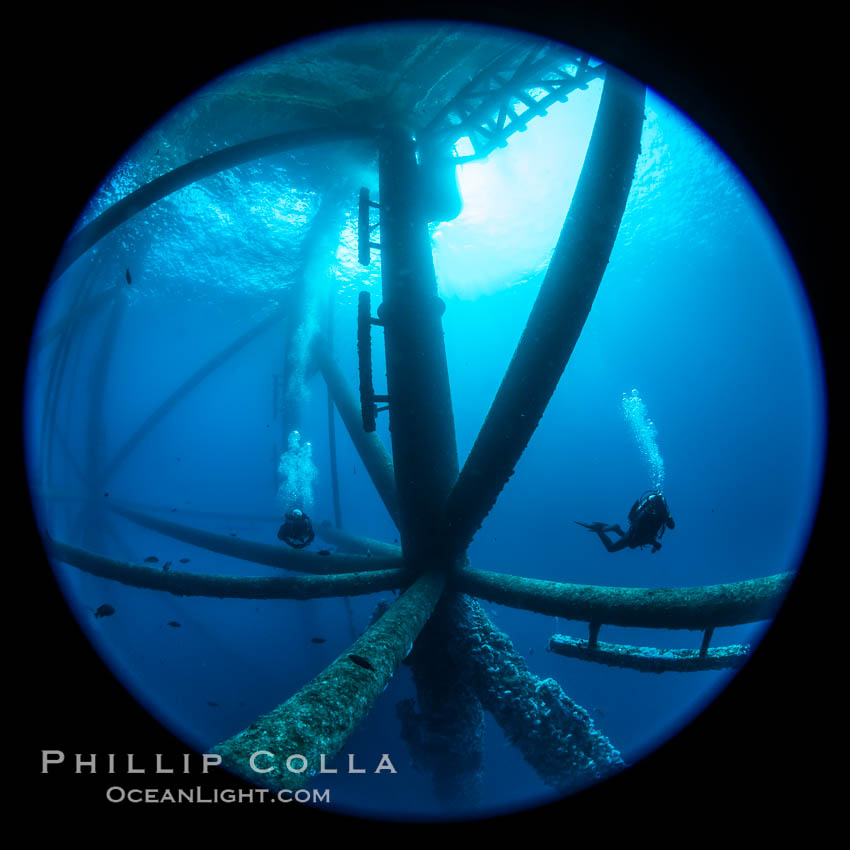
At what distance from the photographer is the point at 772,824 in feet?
5.97

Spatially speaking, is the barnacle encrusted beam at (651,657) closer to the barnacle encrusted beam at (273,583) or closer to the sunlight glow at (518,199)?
the barnacle encrusted beam at (273,583)

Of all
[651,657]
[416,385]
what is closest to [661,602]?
[651,657]

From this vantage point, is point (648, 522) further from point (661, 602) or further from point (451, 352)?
point (451, 352)

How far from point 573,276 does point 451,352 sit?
47023 mm

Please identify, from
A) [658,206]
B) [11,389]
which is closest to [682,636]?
[658,206]

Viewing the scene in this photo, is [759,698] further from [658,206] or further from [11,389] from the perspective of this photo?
[658,206]

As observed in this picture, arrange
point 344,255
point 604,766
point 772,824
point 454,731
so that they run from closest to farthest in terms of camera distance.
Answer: point 772,824 → point 604,766 → point 454,731 → point 344,255

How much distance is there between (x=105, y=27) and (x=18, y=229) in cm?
90

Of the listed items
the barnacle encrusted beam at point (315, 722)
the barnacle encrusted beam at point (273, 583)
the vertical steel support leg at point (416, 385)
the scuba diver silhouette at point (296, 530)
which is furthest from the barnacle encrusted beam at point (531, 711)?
the scuba diver silhouette at point (296, 530)

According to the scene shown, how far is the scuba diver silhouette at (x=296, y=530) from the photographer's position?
6029 millimetres

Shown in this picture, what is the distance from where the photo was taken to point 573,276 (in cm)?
309

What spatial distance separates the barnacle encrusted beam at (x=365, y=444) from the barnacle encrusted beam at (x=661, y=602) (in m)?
1.93

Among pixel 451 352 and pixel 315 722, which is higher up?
pixel 451 352

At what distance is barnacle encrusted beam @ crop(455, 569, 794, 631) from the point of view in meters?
2.74
